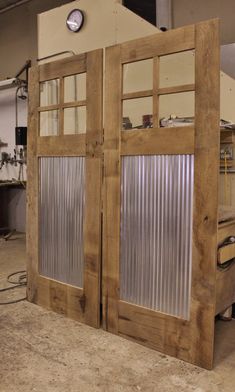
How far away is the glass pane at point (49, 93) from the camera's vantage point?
9.64 feet

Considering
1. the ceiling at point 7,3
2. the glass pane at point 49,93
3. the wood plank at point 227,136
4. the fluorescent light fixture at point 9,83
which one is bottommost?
the wood plank at point 227,136

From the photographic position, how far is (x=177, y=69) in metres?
2.81

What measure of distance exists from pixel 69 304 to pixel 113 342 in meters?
0.51

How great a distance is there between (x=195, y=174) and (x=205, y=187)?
0.10 meters

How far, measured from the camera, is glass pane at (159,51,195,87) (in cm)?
278

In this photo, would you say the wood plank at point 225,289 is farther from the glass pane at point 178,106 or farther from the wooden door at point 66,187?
the glass pane at point 178,106

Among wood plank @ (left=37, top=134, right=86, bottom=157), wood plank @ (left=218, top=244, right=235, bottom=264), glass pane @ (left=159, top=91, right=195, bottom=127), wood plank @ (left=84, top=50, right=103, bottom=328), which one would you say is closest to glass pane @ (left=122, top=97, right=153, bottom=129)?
glass pane @ (left=159, top=91, right=195, bottom=127)

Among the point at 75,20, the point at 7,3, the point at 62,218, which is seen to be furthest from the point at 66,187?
the point at 7,3

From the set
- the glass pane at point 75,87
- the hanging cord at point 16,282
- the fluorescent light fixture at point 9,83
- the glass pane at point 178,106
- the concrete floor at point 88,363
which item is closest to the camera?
the concrete floor at point 88,363

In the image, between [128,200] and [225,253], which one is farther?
[128,200]

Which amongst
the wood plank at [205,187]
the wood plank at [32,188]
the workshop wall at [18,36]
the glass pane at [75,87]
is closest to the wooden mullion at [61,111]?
the glass pane at [75,87]

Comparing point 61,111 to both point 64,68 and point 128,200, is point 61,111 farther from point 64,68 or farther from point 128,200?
point 128,200

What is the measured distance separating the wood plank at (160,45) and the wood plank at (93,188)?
25 cm

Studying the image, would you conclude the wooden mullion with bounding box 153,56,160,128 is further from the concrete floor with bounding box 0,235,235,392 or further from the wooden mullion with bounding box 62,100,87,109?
the concrete floor with bounding box 0,235,235,392
